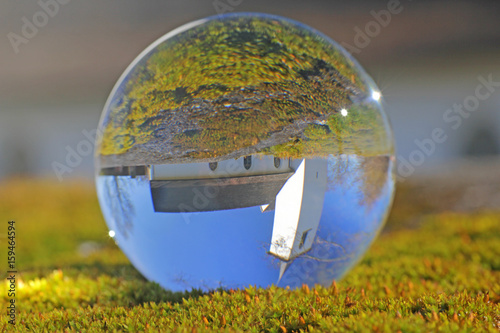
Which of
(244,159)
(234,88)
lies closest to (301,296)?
(244,159)

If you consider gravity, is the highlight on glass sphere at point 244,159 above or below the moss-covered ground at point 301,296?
above

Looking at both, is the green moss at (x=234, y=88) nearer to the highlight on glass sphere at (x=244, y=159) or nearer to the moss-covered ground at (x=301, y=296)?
the highlight on glass sphere at (x=244, y=159)

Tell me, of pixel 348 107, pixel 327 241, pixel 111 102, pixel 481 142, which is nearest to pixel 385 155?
pixel 348 107

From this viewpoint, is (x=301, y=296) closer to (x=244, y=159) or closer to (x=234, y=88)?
(x=244, y=159)

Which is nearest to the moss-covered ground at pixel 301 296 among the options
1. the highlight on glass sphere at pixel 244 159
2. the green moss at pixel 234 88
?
the highlight on glass sphere at pixel 244 159

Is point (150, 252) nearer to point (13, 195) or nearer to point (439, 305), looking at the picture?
point (439, 305)

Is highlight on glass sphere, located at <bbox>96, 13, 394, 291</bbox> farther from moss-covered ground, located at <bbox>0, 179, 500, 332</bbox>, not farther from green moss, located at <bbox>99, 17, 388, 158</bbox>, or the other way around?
moss-covered ground, located at <bbox>0, 179, 500, 332</bbox>
